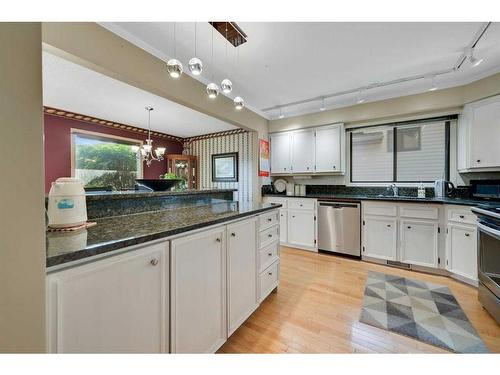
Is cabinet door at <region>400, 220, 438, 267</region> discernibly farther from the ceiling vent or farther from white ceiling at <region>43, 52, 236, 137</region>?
white ceiling at <region>43, 52, 236, 137</region>

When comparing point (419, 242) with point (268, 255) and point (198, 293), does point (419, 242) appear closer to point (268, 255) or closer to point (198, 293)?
point (268, 255)

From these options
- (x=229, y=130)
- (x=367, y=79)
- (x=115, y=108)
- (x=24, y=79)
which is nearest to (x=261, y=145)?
(x=229, y=130)

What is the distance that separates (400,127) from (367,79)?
1218 millimetres

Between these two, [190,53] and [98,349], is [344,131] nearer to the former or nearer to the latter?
[190,53]

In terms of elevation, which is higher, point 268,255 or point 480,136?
point 480,136

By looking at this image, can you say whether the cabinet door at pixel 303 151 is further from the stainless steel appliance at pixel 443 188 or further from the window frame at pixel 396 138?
the stainless steel appliance at pixel 443 188

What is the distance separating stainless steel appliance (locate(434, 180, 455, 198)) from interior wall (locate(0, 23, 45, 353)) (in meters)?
4.03

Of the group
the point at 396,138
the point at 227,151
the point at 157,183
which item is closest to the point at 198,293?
the point at 157,183

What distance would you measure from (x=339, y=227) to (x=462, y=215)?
138cm

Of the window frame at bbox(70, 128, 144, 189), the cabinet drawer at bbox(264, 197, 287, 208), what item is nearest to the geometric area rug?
the cabinet drawer at bbox(264, 197, 287, 208)

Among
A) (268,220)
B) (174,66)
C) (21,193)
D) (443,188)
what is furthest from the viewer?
(443,188)

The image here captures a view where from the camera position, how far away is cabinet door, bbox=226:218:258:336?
1.47 meters

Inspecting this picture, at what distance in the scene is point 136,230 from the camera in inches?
40.5

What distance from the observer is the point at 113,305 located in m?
0.83
